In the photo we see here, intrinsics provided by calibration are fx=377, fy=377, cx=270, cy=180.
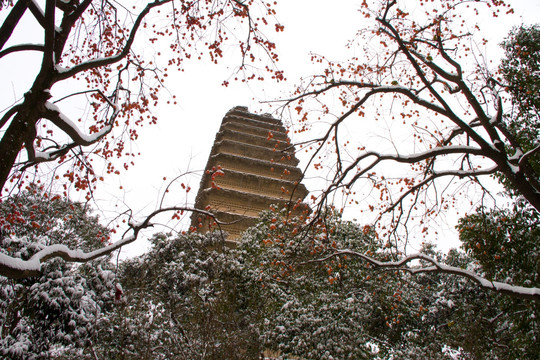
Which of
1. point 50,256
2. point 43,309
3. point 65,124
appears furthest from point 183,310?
point 65,124

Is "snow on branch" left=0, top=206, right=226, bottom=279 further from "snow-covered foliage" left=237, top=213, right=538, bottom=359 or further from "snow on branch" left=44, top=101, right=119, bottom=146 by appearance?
"snow-covered foliage" left=237, top=213, right=538, bottom=359

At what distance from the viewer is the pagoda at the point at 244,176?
18672 millimetres

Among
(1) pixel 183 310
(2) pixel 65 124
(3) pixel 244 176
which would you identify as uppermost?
(3) pixel 244 176

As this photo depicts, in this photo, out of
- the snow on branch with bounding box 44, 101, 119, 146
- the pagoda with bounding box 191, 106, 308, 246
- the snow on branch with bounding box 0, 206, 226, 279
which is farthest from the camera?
the pagoda with bounding box 191, 106, 308, 246

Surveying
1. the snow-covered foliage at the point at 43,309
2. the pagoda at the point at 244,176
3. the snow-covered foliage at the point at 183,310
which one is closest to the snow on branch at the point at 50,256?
the snow-covered foliage at the point at 183,310

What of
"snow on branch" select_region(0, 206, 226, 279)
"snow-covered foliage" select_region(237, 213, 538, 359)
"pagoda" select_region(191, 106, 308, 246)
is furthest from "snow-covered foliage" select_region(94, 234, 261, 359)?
"pagoda" select_region(191, 106, 308, 246)

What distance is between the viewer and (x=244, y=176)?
20188mm

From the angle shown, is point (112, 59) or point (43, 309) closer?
point (112, 59)

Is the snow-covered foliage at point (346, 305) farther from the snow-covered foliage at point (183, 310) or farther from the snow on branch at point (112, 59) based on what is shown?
the snow on branch at point (112, 59)

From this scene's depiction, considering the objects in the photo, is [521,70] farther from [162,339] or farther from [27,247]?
[27,247]

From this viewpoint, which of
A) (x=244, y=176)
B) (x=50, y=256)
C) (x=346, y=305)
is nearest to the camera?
(x=50, y=256)

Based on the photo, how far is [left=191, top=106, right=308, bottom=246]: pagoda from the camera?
1867 centimetres

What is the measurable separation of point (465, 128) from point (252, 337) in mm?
6778

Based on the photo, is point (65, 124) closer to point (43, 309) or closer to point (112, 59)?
point (112, 59)
